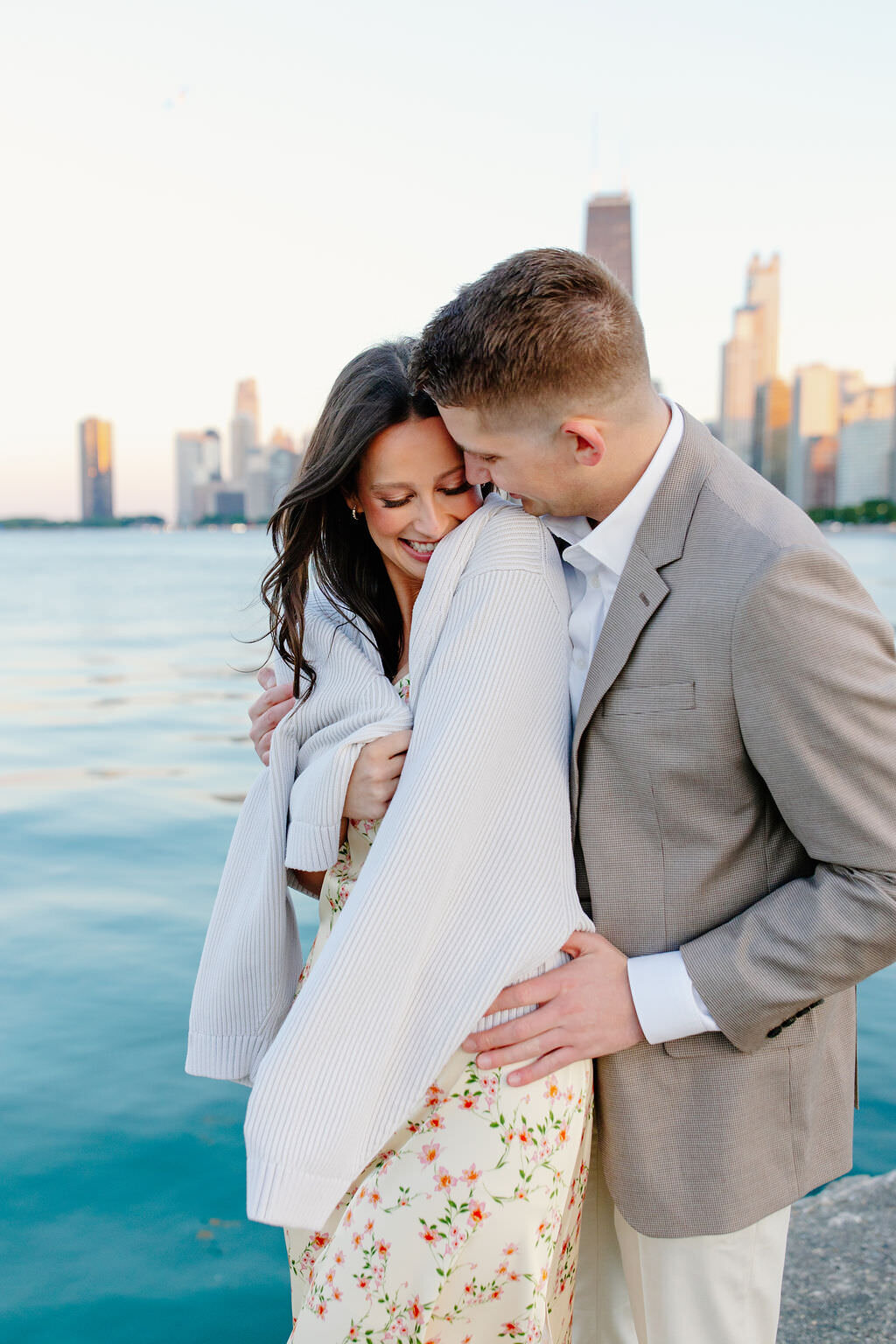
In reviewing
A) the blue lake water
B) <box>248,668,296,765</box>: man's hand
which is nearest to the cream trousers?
<box>248,668,296,765</box>: man's hand

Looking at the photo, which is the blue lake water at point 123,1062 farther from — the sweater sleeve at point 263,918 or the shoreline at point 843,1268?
the shoreline at point 843,1268

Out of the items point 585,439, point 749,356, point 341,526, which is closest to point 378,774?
point 585,439

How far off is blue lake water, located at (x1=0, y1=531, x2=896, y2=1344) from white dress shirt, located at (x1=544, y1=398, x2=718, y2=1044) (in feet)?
3.45

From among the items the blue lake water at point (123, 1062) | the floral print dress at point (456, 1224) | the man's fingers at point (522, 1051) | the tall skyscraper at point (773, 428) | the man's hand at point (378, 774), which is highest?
the tall skyscraper at point (773, 428)

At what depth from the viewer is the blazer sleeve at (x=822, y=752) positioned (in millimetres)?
1430

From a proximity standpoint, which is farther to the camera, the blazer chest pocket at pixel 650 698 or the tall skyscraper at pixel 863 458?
the tall skyscraper at pixel 863 458

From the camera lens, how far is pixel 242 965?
187 centimetres

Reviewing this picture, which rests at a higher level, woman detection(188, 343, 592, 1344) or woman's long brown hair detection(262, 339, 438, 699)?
woman's long brown hair detection(262, 339, 438, 699)

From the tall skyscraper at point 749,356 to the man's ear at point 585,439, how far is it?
7363cm

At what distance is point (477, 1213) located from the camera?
1473 millimetres

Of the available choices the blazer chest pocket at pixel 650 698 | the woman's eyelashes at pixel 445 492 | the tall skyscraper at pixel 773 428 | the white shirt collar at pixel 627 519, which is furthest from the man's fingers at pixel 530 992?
the tall skyscraper at pixel 773 428

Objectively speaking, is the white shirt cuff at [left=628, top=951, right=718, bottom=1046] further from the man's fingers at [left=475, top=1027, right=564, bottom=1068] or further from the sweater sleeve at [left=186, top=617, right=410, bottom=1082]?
the sweater sleeve at [left=186, top=617, right=410, bottom=1082]

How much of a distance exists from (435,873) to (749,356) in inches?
3822

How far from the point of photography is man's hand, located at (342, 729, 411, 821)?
168cm
